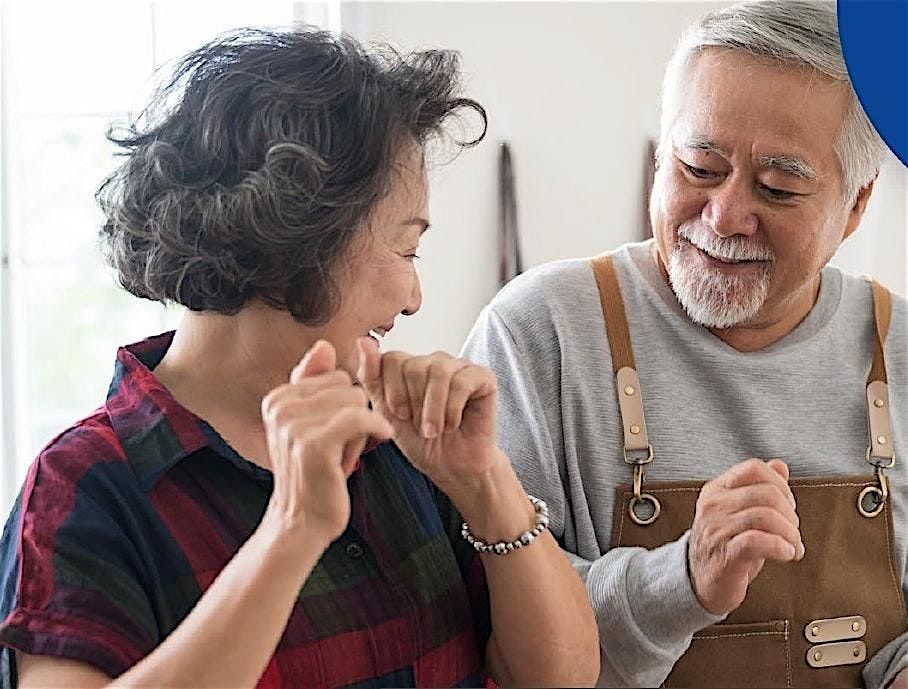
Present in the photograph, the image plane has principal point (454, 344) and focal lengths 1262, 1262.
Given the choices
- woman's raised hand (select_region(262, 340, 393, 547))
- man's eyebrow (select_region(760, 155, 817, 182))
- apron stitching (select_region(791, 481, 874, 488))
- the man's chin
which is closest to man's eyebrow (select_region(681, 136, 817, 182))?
man's eyebrow (select_region(760, 155, 817, 182))

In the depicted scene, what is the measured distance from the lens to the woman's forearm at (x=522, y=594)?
3.41 feet

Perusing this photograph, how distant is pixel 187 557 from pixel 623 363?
0.61 meters

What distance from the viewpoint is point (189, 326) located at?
1.05 m

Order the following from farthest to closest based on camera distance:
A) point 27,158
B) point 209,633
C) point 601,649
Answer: point 27,158 → point 601,649 → point 209,633

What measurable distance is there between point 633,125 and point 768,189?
1.07 metres

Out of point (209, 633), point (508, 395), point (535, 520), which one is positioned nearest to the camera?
point (209, 633)

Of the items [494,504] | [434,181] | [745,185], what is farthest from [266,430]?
[434,181]

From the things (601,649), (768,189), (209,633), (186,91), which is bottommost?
(601,649)

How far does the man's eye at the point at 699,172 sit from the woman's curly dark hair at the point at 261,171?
1.47 feet

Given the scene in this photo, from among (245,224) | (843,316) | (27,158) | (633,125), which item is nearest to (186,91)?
(245,224)

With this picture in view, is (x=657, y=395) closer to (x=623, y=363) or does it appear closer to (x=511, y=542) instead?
(x=623, y=363)

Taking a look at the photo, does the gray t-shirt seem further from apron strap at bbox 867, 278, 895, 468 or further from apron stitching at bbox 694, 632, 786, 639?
apron stitching at bbox 694, 632, 786, 639

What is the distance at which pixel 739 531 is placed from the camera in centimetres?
110

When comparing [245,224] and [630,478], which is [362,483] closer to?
[245,224]
